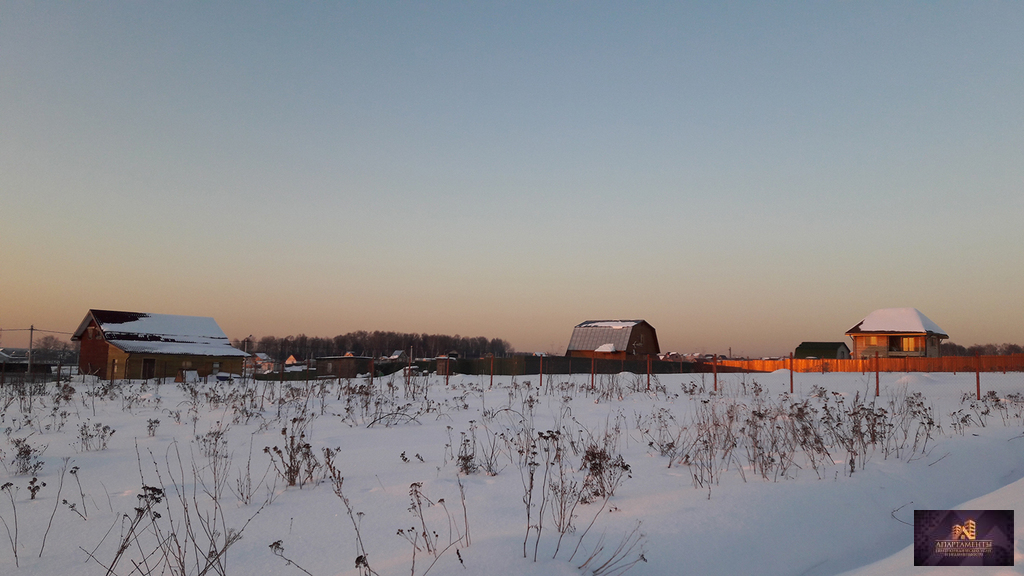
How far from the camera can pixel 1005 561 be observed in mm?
2760

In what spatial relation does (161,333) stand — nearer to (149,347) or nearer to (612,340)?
(149,347)

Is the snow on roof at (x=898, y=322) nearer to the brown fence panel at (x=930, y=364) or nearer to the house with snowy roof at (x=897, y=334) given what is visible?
the house with snowy roof at (x=897, y=334)

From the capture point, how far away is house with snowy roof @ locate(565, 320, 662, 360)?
47.4 m

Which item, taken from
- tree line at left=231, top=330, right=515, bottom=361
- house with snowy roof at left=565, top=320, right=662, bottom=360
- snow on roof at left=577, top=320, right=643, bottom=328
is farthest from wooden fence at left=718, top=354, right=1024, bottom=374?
tree line at left=231, top=330, right=515, bottom=361

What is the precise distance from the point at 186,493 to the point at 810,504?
5.65 m

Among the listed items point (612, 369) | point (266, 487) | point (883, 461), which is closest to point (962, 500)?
point (883, 461)

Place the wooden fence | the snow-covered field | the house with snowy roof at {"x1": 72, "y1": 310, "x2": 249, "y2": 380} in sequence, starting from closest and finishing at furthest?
1. the snow-covered field
2. the wooden fence
3. the house with snowy roof at {"x1": 72, "y1": 310, "x2": 249, "y2": 380}

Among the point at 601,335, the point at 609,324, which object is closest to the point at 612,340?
the point at 601,335

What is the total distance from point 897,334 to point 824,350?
86.8 feet
